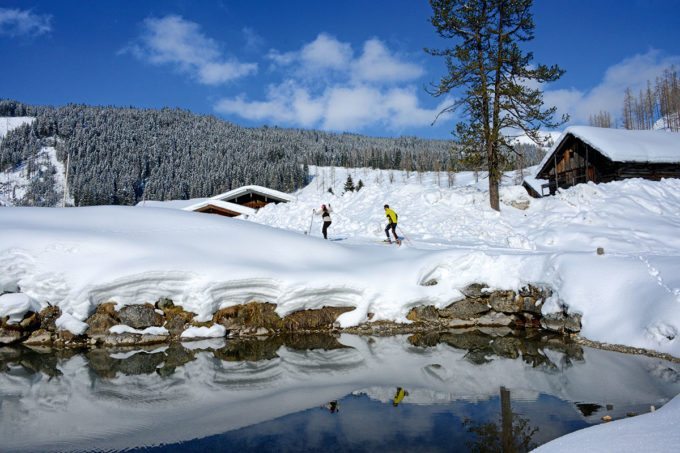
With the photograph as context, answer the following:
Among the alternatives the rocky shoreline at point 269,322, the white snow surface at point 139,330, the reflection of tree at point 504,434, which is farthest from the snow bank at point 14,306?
the reflection of tree at point 504,434

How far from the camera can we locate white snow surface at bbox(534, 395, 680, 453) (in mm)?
3998

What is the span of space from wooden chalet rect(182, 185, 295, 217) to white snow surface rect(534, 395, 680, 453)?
1186 inches

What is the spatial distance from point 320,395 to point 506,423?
9.41ft

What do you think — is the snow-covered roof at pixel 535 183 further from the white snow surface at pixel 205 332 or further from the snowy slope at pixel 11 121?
the snowy slope at pixel 11 121

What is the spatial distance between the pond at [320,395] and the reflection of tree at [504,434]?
0.08 feet

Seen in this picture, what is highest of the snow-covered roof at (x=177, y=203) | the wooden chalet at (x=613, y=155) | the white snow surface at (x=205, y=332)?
the wooden chalet at (x=613, y=155)

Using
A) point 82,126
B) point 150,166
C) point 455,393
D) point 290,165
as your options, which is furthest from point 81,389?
point 82,126

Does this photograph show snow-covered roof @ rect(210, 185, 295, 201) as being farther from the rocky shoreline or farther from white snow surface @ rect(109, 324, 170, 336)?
white snow surface @ rect(109, 324, 170, 336)

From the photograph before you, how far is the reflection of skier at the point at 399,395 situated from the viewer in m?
6.82

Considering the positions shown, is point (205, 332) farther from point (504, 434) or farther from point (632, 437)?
point (632, 437)

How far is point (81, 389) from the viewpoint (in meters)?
7.52

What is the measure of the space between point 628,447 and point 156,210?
49.1 ft

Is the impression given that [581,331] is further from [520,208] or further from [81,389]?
[520,208]

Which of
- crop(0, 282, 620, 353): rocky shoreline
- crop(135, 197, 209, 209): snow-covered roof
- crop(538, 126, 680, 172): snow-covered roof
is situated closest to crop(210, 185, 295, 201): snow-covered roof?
crop(135, 197, 209, 209): snow-covered roof
